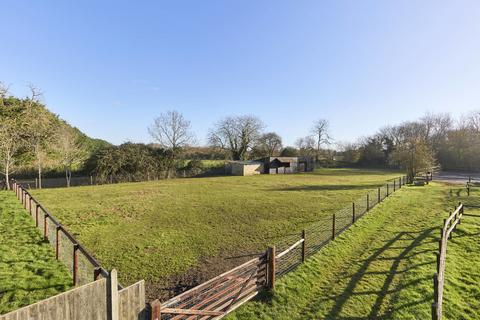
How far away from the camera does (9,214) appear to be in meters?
10.3

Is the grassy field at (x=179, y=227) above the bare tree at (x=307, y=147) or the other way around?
the other way around

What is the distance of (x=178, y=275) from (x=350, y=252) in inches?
223

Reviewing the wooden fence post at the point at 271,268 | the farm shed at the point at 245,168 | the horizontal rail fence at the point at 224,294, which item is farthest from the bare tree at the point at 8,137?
the farm shed at the point at 245,168

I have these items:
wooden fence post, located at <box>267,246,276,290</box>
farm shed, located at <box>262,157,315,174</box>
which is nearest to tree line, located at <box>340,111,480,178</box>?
farm shed, located at <box>262,157,315,174</box>

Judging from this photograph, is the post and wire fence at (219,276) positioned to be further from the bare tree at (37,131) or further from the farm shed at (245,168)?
the farm shed at (245,168)

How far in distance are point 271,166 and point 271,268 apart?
Answer: 3823 cm

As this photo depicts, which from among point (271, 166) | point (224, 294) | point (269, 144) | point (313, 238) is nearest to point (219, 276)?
point (224, 294)

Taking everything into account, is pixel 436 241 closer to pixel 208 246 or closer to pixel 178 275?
pixel 208 246

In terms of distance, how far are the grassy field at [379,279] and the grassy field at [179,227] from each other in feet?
7.29

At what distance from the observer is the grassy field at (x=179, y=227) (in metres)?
7.52

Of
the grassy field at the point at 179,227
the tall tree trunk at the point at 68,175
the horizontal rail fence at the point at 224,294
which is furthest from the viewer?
the tall tree trunk at the point at 68,175

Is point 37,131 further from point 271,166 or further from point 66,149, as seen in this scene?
point 271,166

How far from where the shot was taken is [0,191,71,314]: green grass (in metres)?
4.89

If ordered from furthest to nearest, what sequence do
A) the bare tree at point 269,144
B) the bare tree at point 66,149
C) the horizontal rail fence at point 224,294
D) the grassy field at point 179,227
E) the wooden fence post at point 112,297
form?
the bare tree at point 269,144 → the bare tree at point 66,149 → the grassy field at point 179,227 → the horizontal rail fence at point 224,294 → the wooden fence post at point 112,297
